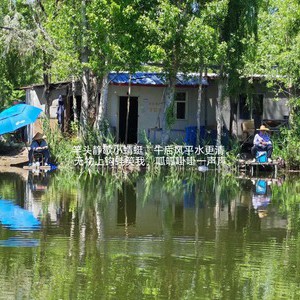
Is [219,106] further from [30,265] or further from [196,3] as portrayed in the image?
[30,265]

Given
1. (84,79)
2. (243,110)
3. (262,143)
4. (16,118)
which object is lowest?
(262,143)

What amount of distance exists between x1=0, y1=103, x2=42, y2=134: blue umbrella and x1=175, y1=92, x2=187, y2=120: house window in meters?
7.20

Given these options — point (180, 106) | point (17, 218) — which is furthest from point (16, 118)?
point (17, 218)

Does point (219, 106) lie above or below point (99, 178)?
above

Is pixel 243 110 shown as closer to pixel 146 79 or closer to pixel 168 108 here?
pixel 146 79

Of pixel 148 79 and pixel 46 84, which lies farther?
pixel 46 84

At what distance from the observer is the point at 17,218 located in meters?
13.0

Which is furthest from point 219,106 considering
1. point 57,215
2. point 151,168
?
point 57,215

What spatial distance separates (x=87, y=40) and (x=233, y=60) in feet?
16.0

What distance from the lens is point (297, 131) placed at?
23.1m

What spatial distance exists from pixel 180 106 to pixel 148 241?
1797cm

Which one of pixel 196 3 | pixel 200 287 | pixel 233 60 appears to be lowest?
pixel 200 287

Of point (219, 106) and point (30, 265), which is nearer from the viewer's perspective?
point (30, 265)

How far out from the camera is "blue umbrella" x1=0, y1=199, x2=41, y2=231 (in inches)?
479
